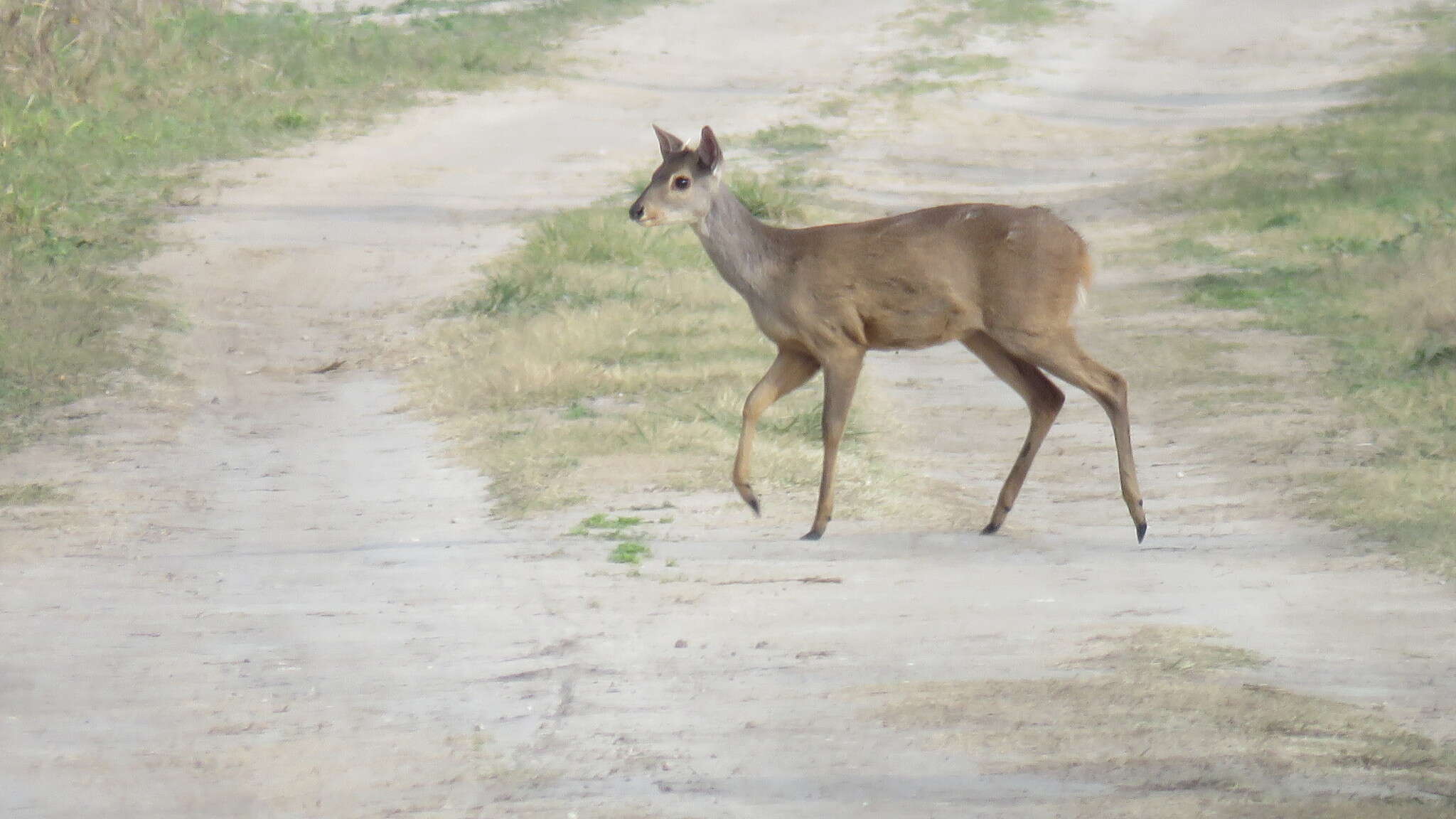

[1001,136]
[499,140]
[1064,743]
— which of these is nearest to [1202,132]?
[1001,136]

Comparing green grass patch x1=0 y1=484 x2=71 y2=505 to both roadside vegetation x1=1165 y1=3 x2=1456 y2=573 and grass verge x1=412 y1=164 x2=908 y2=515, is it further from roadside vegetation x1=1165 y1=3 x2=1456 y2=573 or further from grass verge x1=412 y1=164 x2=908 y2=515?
roadside vegetation x1=1165 y1=3 x2=1456 y2=573

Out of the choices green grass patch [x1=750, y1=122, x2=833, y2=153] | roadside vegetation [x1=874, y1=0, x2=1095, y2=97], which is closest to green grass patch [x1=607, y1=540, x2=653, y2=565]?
green grass patch [x1=750, y1=122, x2=833, y2=153]

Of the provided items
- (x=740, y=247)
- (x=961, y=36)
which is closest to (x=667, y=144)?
(x=740, y=247)

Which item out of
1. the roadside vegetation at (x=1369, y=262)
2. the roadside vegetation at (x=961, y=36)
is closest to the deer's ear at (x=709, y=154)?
the roadside vegetation at (x=1369, y=262)

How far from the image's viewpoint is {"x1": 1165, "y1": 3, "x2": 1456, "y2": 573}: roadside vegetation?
8.16m

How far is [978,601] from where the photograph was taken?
6898mm

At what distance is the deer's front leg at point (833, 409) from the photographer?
754 centimetres

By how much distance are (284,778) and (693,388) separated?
489 cm

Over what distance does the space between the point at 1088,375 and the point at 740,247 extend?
1394 millimetres

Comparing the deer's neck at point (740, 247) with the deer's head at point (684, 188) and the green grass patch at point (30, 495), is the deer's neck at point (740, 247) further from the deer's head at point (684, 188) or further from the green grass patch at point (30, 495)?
the green grass patch at point (30, 495)

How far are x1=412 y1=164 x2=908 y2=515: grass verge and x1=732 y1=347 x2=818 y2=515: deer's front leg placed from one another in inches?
22.6

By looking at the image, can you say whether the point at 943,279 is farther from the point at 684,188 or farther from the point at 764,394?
the point at 684,188

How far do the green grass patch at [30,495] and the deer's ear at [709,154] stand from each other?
3.14 m

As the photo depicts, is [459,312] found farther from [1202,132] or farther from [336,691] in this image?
[1202,132]
